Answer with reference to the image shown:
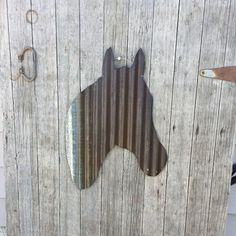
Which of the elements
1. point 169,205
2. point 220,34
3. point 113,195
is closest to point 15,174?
point 113,195

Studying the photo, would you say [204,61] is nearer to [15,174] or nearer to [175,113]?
[175,113]

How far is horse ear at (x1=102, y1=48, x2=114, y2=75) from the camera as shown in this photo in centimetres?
133

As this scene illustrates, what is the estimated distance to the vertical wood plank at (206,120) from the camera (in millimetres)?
1259

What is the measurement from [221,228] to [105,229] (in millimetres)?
514

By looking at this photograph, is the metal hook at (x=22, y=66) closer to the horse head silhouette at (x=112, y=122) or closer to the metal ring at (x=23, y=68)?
the metal ring at (x=23, y=68)

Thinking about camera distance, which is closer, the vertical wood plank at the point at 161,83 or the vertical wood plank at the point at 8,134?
the vertical wood plank at the point at 161,83

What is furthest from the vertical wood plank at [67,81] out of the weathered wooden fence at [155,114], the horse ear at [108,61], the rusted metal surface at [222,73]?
the rusted metal surface at [222,73]

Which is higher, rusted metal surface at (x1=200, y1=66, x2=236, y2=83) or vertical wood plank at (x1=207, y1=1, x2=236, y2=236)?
rusted metal surface at (x1=200, y1=66, x2=236, y2=83)

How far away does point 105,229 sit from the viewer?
153 cm

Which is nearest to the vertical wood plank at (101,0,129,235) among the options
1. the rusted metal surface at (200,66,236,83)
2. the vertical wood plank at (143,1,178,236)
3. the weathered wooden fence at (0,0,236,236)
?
the weathered wooden fence at (0,0,236,236)

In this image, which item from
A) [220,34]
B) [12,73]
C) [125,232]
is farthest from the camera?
[125,232]

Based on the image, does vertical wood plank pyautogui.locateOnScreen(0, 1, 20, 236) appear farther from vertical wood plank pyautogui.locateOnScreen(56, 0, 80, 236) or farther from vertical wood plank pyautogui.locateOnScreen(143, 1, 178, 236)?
vertical wood plank pyautogui.locateOnScreen(143, 1, 178, 236)

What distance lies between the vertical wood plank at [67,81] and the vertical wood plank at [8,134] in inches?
8.5

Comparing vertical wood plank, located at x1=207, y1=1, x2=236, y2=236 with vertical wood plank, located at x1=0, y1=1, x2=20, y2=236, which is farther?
vertical wood plank, located at x1=0, y1=1, x2=20, y2=236
